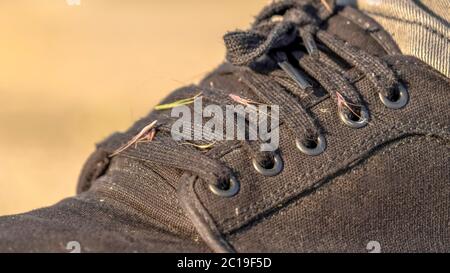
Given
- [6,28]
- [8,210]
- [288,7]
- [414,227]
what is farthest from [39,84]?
[414,227]

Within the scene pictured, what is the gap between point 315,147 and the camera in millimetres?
1373

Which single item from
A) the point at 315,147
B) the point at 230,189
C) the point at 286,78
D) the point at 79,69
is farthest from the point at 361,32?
the point at 79,69

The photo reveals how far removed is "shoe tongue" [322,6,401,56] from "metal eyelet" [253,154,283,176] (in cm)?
41

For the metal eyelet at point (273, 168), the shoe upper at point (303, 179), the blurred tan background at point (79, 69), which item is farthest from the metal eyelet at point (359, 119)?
the blurred tan background at point (79, 69)

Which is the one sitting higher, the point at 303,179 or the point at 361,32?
the point at 361,32

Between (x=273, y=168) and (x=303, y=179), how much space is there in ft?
0.20

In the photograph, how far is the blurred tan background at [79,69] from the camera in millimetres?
3102

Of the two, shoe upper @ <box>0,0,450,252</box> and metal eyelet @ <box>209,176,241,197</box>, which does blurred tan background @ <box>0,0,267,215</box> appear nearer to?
shoe upper @ <box>0,0,450,252</box>

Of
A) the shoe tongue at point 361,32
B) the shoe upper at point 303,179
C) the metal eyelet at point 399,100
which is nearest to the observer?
the shoe upper at point 303,179

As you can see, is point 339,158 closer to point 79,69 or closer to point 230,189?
point 230,189

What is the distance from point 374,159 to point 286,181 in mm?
182

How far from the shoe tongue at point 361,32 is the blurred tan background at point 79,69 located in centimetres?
122

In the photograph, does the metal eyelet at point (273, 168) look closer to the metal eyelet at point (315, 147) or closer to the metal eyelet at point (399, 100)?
the metal eyelet at point (315, 147)
